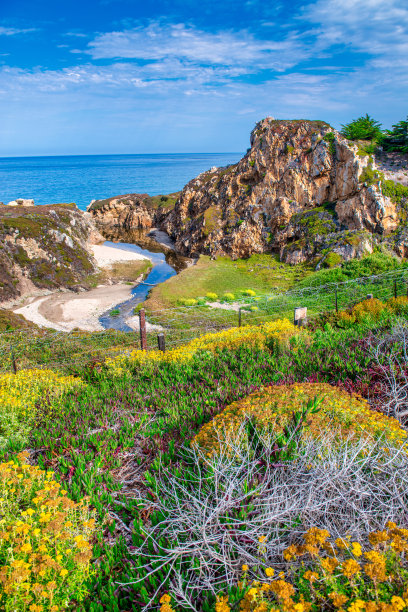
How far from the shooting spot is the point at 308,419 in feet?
12.7

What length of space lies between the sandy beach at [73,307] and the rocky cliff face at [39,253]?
1.61 m

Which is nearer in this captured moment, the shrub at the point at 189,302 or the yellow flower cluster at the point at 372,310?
the yellow flower cluster at the point at 372,310

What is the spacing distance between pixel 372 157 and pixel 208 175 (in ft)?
98.1

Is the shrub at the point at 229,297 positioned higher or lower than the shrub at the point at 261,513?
lower

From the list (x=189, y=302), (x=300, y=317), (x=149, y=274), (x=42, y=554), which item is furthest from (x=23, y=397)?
(x=149, y=274)

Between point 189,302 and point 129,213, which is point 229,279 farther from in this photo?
point 129,213

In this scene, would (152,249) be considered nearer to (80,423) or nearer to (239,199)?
(239,199)

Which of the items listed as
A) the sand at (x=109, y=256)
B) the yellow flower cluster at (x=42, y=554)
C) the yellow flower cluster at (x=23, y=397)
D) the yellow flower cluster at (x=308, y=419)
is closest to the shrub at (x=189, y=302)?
the sand at (x=109, y=256)

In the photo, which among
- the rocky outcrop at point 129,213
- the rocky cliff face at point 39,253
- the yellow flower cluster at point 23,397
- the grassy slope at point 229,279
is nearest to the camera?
the yellow flower cluster at point 23,397

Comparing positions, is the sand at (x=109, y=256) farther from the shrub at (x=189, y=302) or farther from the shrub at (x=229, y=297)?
the shrub at (x=229, y=297)

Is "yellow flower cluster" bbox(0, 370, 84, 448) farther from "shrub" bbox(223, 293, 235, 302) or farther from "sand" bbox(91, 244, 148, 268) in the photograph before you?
"sand" bbox(91, 244, 148, 268)

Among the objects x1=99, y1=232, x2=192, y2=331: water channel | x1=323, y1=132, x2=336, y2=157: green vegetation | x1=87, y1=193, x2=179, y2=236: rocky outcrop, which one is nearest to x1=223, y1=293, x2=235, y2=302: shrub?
x1=99, y1=232, x2=192, y2=331: water channel

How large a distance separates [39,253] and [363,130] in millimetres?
32806

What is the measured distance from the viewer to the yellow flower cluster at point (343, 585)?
1.86 m
